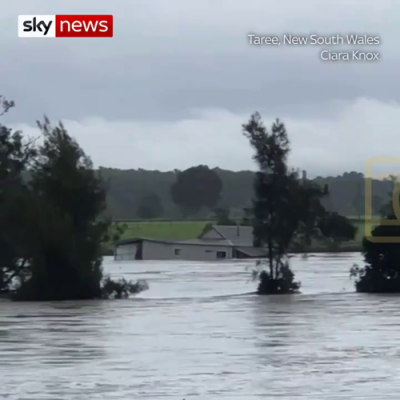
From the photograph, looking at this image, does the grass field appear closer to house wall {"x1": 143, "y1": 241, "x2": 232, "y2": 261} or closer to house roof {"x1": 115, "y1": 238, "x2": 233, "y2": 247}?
house roof {"x1": 115, "y1": 238, "x2": 233, "y2": 247}

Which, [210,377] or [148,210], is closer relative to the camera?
[210,377]

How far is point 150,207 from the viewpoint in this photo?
56.4m

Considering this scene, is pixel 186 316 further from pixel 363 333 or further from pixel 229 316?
pixel 363 333

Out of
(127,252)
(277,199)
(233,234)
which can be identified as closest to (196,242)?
(127,252)

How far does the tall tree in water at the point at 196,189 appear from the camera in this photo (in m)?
55.9

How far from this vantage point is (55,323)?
1014 inches

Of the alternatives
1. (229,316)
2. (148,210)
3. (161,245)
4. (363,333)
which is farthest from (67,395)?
(161,245)

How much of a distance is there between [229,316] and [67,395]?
14310 millimetres

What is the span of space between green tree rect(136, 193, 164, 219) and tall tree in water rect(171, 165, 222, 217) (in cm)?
123

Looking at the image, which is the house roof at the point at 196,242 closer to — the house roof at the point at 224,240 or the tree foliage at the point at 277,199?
the house roof at the point at 224,240

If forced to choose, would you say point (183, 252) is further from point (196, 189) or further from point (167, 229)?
point (196, 189)

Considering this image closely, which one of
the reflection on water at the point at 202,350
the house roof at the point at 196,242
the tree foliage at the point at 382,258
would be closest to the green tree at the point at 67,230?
the reflection on water at the point at 202,350

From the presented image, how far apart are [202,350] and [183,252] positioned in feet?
185

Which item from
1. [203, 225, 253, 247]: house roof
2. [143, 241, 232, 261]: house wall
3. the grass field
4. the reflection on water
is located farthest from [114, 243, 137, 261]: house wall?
the reflection on water
